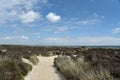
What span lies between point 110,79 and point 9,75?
16.9 ft

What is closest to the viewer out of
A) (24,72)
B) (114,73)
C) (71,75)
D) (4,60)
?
(114,73)

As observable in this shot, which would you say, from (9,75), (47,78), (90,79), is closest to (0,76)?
(9,75)

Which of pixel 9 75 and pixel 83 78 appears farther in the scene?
pixel 9 75

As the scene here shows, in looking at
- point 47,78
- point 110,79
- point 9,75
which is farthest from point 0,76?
point 110,79

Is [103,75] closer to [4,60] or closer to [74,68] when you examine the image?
[74,68]

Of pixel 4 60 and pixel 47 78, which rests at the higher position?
pixel 4 60

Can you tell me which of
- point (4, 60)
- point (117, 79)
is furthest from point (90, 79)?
point (4, 60)

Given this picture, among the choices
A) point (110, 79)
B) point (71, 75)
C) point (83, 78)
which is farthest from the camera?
point (71, 75)

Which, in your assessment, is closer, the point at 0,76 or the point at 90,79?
the point at 90,79

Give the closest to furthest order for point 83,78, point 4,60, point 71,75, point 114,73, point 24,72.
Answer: point 83,78, point 114,73, point 71,75, point 24,72, point 4,60

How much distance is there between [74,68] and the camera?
12.7 meters

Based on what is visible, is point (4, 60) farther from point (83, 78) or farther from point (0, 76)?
point (83, 78)

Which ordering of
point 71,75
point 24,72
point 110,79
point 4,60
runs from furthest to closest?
1. point 4,60
2. point 24,72
3. point 71,75
4. point 110,79

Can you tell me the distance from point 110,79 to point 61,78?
4.36m
